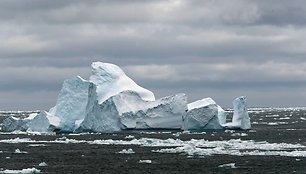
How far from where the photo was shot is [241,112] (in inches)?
1891

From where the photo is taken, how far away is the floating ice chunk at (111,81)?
4747 cm

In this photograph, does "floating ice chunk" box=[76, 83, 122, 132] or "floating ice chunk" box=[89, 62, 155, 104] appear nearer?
"floating ice chunk" box=[76, 83, 122, 132]

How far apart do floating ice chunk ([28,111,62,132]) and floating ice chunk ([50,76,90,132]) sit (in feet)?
1.89

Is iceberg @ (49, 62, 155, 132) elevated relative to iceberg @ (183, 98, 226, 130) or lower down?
elevated

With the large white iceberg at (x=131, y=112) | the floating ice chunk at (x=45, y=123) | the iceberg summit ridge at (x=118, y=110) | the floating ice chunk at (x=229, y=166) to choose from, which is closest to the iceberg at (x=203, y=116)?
the iceberg summit ridge at (x=118, y=110)

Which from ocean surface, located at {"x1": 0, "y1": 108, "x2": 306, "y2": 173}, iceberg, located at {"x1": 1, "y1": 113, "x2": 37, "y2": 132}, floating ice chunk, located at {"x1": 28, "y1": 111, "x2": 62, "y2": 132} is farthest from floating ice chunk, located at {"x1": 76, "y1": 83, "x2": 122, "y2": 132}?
iceberg, located at {"x1": 1, "y1": 113, "x2": 37, "y2": 132}

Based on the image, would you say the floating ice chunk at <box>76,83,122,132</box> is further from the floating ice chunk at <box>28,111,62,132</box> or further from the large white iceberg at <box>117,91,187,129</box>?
the floating ice chunk at <box>28,111,62,132</box>

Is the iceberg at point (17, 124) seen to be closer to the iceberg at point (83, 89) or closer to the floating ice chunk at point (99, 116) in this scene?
the iceberg at point (83, 89)

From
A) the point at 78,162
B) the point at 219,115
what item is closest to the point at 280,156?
the point at 78,162

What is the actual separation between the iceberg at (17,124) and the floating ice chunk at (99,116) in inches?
234

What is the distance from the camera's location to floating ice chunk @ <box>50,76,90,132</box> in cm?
4919

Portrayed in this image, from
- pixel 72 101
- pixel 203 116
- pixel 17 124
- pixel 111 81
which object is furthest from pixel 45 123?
pixel 203 116

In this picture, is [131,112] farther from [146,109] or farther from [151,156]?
[151,156]

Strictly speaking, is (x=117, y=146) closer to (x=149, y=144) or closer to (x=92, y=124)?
(x=149, y=144)
